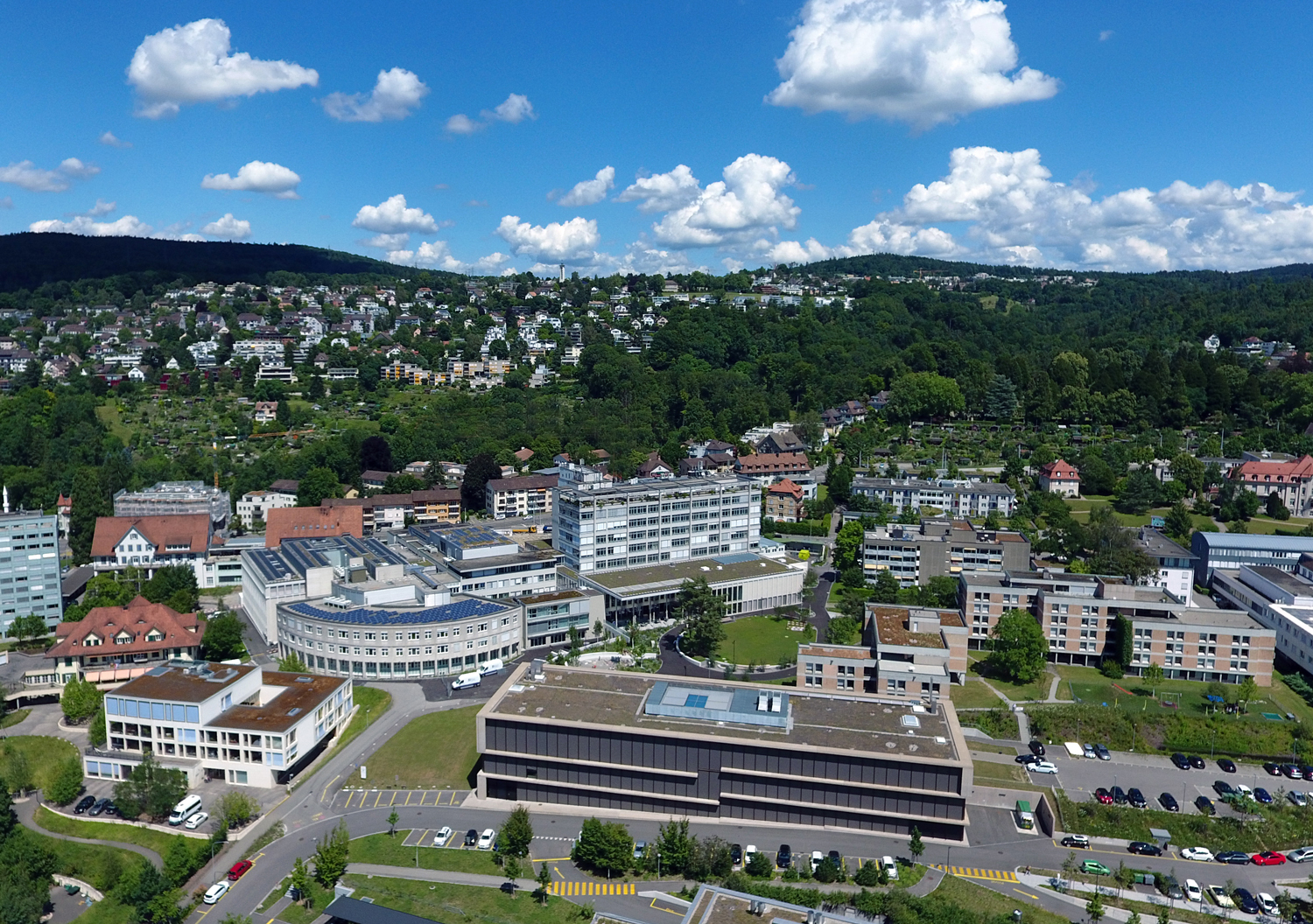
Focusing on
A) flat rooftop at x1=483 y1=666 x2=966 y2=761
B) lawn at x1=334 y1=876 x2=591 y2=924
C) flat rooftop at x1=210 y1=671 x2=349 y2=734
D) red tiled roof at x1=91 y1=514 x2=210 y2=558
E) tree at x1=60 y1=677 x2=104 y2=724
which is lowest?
lawn at x1=334 y1=876 x2=591 y2=924

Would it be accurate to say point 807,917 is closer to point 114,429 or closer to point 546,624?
point 546,624

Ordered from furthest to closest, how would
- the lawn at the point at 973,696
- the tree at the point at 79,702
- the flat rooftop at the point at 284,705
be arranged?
the lawn at the point at 973,696, the tree at the point at 79,702, the flat rooftop at the point at 284,705

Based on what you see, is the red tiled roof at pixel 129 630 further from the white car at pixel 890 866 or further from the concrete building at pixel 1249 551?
the concrete building at pixel 1249 551

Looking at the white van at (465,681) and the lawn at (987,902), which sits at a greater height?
the white van at (465,681)

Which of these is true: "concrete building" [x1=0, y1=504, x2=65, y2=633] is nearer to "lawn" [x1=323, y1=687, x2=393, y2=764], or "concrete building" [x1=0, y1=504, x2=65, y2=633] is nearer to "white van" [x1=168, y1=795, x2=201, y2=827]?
"lawn" [x1=323, y1=687, x2=393, y2=764]

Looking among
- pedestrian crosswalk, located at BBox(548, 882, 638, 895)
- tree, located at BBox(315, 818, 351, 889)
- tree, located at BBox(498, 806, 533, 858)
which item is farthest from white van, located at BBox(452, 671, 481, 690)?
pedestrian crosswalk, located at BBox(548, 882, 638, 895)

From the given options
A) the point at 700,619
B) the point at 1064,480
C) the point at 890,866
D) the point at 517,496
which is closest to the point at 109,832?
the point at 890,866

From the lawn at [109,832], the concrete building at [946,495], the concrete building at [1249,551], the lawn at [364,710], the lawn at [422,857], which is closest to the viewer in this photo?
the lawn at [422,857]

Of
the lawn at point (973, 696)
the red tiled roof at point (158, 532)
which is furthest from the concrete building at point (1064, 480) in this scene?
the red tiled roof at point (158, 532)
